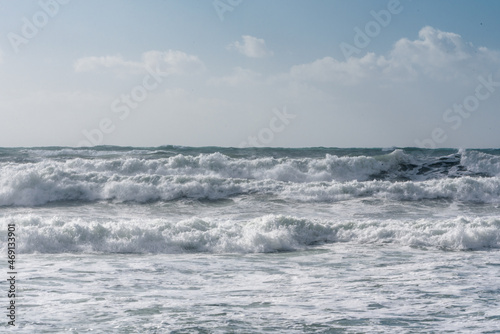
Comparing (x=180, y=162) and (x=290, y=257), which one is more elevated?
(x=180, y=162)

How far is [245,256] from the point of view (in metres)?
9.72

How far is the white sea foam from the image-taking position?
10.3 meters

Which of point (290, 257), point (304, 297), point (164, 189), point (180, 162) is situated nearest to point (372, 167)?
point (180, 162)

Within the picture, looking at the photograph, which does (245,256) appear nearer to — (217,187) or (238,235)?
(238,235)

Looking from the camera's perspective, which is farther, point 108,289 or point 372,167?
point 372,167

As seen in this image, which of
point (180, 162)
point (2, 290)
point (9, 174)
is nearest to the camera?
point (2, 290)

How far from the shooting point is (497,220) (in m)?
11.6

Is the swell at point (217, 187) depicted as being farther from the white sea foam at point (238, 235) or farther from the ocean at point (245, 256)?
the white sea foam at point (238, 235)

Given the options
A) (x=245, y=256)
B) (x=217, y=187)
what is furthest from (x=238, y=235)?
(x=217, y=187)

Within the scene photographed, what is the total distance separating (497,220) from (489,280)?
15.7 ft

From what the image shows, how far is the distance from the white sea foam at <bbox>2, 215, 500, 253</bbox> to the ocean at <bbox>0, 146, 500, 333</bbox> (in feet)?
0.12

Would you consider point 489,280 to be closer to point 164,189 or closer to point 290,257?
point 290,257

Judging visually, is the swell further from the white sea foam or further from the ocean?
the white sea foam

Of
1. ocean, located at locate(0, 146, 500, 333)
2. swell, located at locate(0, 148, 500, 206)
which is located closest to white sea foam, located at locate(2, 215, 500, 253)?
ocean, located at locate(0, 146, 500, 333)
